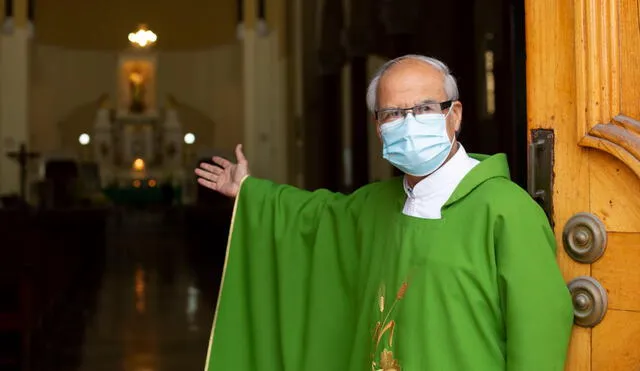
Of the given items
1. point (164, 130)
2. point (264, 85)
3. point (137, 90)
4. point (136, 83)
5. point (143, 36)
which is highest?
point (143, 36)

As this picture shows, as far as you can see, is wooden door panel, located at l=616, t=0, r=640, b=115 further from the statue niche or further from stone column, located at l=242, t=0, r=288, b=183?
the statue niche

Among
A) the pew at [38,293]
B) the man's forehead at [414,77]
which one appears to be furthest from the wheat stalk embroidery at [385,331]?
the pew at [38,293]

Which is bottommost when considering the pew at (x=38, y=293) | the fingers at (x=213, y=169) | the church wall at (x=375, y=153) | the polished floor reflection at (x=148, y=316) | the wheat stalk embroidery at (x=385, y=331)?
the polished floor reflection at (x=148, y=316)

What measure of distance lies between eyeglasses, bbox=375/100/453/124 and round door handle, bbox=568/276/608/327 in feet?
1.49

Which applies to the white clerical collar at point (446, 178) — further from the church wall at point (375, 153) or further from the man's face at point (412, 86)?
the church wall at point (375, 153)

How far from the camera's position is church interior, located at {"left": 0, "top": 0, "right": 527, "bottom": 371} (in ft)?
Result: 19.7

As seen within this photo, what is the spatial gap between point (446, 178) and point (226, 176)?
2.98 ft

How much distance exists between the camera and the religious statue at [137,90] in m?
21.7

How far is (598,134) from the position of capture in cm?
165

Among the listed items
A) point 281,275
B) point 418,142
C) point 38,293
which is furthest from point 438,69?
point 38,293

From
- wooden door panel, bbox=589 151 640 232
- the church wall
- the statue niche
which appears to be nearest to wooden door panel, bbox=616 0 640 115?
wooden door panel, bbox=589 151 640 232

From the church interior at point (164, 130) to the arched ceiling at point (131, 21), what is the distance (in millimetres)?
46

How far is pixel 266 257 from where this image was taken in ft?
7.69

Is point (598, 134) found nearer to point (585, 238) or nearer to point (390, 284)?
point (585, 238)
